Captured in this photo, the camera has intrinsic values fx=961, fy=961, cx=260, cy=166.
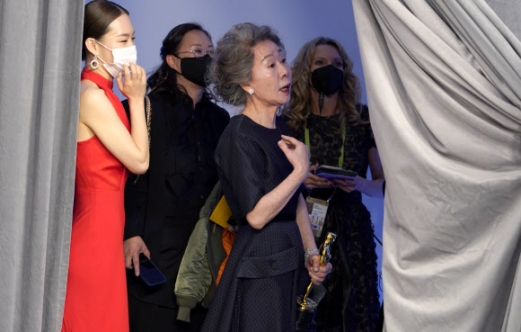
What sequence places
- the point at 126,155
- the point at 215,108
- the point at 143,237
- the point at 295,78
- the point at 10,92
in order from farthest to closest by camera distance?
the point at 295,78 < the point at 215,108 < the point at 143,237 < the point at 126,155 < the point at 10,92

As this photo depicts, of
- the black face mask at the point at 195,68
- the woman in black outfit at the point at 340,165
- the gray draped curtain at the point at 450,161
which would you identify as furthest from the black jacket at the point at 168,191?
the gray draped curtain at the point at 450,161

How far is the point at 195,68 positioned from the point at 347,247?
1.18 m

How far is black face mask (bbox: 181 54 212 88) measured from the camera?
15.1 ft

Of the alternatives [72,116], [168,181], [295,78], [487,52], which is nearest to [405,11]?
[487,52]

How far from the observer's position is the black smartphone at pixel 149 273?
4227 mm

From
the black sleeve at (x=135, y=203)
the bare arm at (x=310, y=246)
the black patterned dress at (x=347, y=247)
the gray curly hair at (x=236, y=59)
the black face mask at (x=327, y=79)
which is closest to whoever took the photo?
the bare arm at (x=310, y=246)

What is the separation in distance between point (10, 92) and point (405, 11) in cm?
133

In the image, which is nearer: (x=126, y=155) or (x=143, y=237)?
(x=126, y=155)

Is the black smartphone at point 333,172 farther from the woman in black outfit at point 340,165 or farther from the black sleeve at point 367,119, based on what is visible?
the black sleeve at point 367,119

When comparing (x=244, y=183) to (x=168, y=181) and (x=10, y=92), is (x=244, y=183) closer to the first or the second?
(x=168, y=181)

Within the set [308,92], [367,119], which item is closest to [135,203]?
[308,92]

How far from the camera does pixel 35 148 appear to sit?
3.25 meters

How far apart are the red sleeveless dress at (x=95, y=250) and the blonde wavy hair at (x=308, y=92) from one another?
1676 mm

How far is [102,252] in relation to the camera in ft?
11.6
